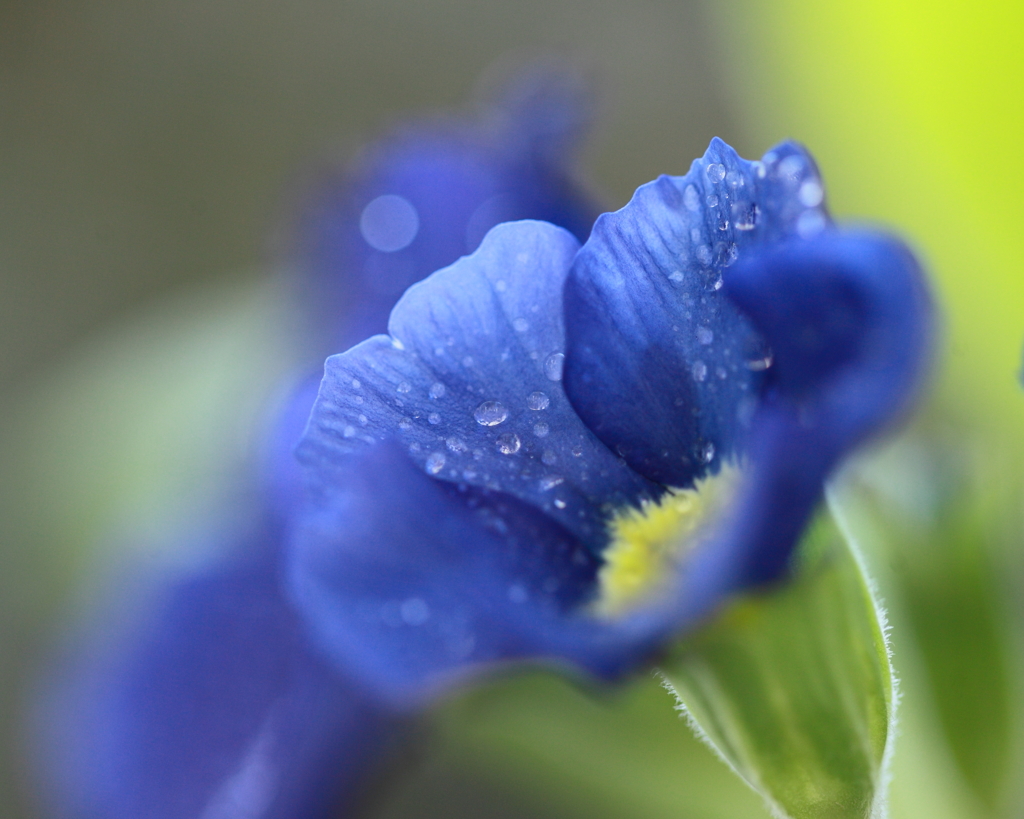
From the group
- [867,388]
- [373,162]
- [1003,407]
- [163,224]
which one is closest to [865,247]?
[867,388]

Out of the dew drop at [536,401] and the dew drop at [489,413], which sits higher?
the dew drop at [489,413]

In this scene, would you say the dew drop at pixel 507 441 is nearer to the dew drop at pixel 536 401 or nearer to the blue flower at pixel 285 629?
the dew drop at pixel 536 401

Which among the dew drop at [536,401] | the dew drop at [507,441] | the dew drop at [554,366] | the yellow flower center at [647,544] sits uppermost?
the dew drop at [554,366]

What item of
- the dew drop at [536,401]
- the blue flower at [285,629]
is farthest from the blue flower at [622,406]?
the blue flower at [285,629]

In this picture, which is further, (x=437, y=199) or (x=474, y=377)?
(x=437, y=199)

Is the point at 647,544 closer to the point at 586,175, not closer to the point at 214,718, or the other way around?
the point at 214,718

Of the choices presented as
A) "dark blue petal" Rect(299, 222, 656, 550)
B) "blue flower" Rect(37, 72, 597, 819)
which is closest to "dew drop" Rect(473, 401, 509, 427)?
"dark blue petal" Rect(299, 222, 656, 550)

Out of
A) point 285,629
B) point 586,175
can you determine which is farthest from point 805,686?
point 586,175
